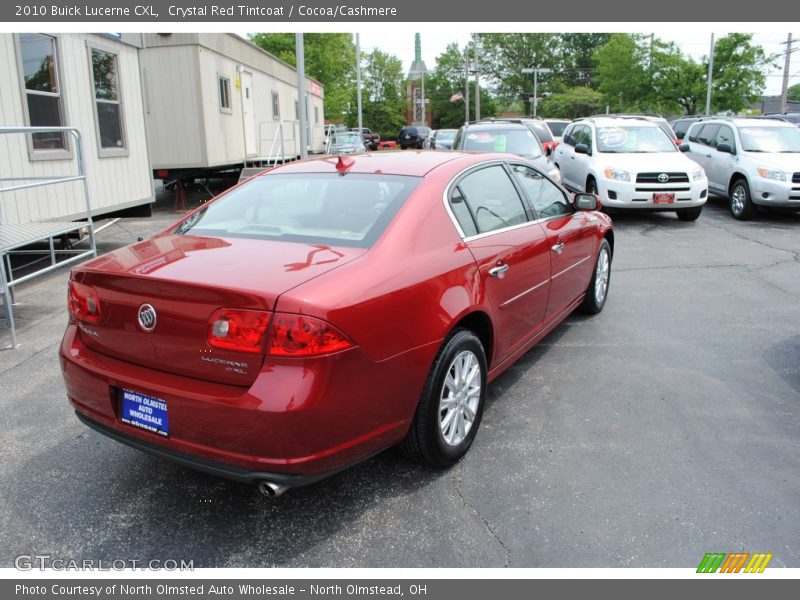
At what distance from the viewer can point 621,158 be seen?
37.5ft

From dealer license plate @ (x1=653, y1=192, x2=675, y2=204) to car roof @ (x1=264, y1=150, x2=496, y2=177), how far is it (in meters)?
7.40

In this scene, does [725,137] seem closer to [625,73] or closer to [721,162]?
[721,162]

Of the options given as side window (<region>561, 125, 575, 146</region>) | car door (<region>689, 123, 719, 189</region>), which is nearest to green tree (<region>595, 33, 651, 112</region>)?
car door (<region>689, 123, 719, 189</region>)

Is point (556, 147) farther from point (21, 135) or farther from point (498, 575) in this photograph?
point (498, 575)

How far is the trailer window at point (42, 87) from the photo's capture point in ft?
26.4

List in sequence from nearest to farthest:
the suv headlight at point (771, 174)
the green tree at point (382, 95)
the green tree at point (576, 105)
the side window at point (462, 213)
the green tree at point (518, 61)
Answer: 1. the side window at point (462, 213)
2. the suv headlight at point (771, 174)
3. the green tree at point (576, 105)
4. the green tree at point (382, 95)
5. the green tree at point (518, 61)

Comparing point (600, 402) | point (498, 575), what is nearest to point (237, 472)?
point (498, 575)

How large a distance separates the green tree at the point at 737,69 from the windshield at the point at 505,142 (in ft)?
106

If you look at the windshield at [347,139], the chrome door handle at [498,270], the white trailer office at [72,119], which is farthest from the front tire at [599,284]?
the windshield at [347,139]

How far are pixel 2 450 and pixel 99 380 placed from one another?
4.11ft

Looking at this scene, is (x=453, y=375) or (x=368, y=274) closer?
(x=368, y=274)

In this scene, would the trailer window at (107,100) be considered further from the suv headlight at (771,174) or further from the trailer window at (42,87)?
the suv headlight at (771,174)

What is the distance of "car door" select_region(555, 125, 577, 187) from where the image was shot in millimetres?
13008

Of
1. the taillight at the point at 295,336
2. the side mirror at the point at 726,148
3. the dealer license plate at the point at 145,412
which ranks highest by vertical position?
the side mirror at the point at 726,148
